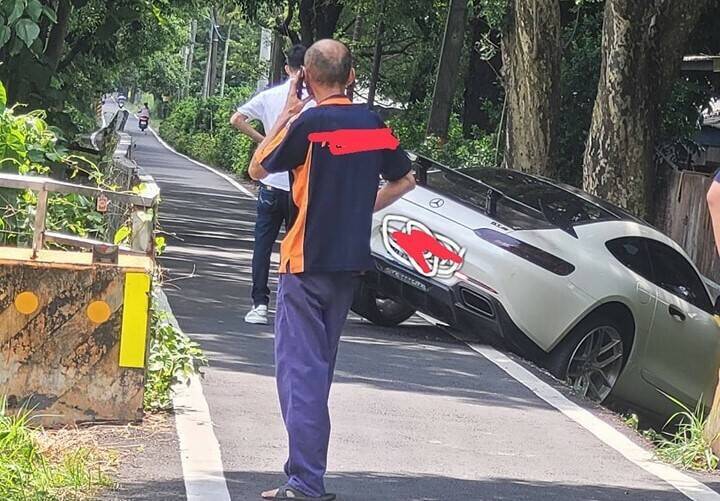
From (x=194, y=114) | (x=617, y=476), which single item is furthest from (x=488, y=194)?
(x=194, y=114)

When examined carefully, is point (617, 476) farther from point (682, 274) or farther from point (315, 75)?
point (682, 274)

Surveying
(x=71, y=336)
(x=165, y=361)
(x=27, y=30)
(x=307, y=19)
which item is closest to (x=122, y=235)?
(x=165, y=361)

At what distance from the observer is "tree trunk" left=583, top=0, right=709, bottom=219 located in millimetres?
15547

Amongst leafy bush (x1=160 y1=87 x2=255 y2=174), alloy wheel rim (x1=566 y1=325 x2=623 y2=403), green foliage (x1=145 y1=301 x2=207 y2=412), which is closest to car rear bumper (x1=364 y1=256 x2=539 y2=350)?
alloy wheel rim (x1=566 y1=325 x2=623 y2=403)

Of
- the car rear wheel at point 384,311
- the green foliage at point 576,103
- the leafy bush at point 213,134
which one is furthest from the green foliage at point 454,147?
the car rear wheel at point 384,311

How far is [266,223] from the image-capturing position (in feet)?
34.2

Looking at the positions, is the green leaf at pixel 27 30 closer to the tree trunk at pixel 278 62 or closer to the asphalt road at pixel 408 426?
the asphalt road at pixel 408 426

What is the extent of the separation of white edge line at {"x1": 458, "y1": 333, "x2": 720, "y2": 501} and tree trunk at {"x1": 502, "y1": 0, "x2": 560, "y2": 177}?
290 inches

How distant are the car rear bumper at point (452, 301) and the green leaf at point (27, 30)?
9.82ft

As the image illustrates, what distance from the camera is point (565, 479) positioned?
6875 mm

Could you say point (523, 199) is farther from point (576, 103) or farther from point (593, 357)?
point (576, 103)

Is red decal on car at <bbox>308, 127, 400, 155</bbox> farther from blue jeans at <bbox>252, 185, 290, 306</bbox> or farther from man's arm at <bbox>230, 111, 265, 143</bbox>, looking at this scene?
blue jeans at <bbox>252, 185, 290, 306</bbox>

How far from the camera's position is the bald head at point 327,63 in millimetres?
5773

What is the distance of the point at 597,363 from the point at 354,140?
4.94 m
